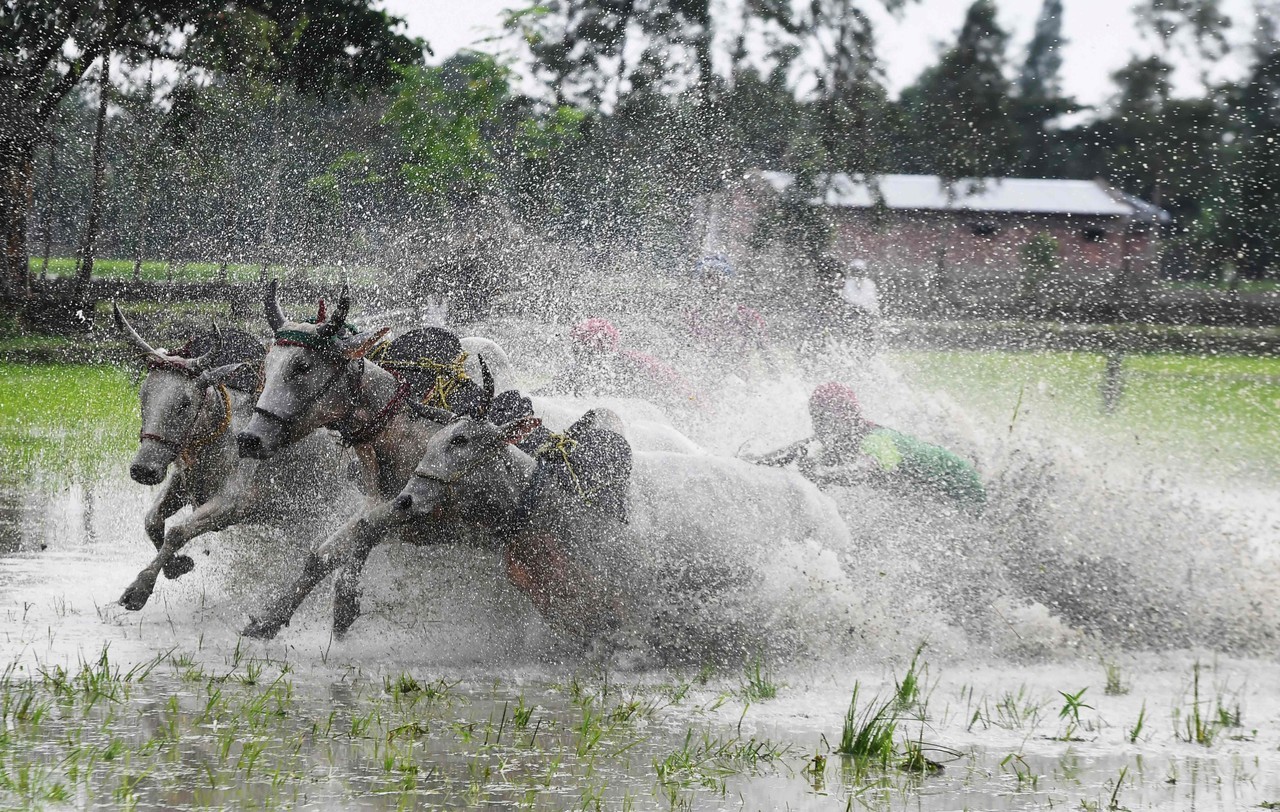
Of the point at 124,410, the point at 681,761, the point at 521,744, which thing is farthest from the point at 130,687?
the point at 124,410

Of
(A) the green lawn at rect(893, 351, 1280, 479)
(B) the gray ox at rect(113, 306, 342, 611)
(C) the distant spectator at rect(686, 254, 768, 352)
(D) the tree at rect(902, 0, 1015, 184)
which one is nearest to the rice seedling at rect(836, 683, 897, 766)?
(B) the gray ox at rect(113, 306, 342, 611)

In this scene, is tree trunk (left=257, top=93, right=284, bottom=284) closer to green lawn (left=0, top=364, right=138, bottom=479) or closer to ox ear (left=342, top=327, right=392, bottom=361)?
green lawn (left=0, top=364, right=138, bottom=479)

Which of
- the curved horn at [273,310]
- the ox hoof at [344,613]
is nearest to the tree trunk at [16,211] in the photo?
the curved horn at [273,310]

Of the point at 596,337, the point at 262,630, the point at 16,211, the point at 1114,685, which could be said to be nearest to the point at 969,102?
the point at 16,211

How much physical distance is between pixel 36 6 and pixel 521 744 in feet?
49.7

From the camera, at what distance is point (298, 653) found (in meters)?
5.07

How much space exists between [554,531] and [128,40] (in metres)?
13.7

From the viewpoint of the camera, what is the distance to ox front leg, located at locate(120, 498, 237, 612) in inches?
216

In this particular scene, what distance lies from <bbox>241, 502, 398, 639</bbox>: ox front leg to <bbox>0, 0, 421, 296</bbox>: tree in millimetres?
12673

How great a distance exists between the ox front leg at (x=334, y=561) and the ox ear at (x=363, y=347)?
0.54 m

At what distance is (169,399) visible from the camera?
548 cm

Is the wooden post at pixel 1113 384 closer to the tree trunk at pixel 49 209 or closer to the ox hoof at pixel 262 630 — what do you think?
the ox hoof at pixel 262 630

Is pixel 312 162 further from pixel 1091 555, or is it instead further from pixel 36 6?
pixel 1091 555

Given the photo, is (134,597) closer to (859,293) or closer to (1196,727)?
(1196,727)
